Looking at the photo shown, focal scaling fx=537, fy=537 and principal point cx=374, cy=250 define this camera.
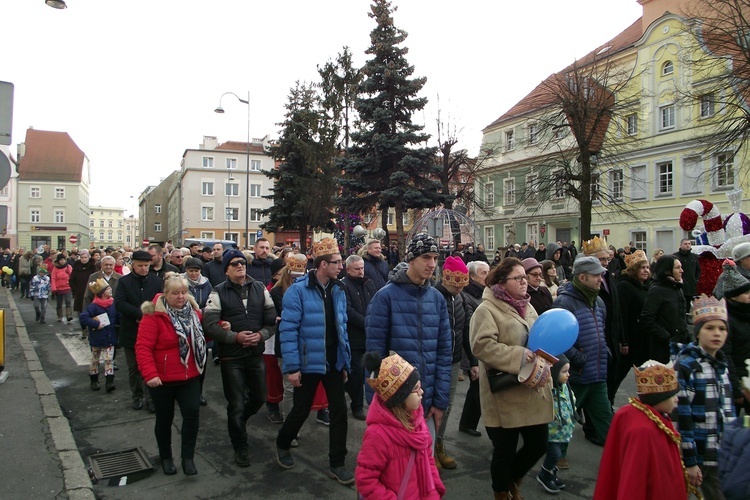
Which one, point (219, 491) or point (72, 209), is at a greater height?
point (72, 209)

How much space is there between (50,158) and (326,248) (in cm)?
8159

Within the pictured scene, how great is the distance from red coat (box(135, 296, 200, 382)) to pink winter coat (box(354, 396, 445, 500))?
2329mm

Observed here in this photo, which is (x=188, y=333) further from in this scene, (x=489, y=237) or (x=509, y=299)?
(x=489, y=237)

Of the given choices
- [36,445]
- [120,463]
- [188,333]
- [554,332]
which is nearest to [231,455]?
[120,463]

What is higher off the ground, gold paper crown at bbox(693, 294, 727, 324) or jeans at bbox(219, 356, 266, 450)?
gold paper crown at bbox(693, 294, 727, 324)

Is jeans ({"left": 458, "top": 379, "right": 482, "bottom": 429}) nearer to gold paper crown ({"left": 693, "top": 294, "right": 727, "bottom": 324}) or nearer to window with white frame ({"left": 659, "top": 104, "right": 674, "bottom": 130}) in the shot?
gold paper crown ({"left": 693, "top": 294, "right": 727, "bottom": 324})

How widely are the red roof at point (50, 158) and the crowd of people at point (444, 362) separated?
7625 centimetres

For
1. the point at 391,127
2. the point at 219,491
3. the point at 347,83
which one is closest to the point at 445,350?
the point at 219,491

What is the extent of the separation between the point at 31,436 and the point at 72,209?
7621 centimetres

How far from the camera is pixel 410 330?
4062 millimetres

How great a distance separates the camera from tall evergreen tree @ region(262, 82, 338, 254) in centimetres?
3169

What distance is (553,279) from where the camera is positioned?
762cm

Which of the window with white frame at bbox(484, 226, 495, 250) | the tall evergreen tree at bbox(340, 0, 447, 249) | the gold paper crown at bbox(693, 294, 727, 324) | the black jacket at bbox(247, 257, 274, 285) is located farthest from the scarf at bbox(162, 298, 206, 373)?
the window with white frame at bbox(484, 226, 495, 250)

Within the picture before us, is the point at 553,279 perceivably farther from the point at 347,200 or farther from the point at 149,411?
the point at 347,200
